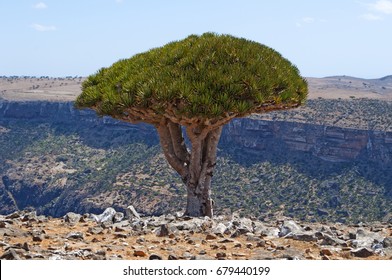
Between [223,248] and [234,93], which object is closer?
[223,248]

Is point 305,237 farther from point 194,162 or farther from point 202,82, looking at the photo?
point 194,162

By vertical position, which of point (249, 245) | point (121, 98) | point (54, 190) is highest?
point (121, 98)

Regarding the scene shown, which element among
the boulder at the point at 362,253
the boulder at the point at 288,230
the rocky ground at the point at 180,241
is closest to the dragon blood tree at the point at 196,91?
the rocky ground at the point at 180,241

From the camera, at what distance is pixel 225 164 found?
277 ft

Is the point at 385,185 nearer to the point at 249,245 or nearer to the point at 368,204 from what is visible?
the point at 368,204

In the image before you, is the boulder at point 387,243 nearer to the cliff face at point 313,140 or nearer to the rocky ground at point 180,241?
the rocky ground at point 180,241

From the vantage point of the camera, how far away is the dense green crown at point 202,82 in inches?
694

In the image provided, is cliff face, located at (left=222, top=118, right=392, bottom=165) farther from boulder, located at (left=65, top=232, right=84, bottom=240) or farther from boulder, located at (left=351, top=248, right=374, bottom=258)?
boulder, located at (left=65, top=232, right=84, bottom=240)

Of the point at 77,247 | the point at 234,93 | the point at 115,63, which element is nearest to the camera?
the point at 77,247

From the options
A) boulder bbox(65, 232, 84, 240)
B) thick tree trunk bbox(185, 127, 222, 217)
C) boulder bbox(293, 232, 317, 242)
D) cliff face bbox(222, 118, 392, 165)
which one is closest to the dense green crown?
thick tree trunk bbox(185, 127, 222, 217)

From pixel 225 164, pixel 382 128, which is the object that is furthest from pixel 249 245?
A: pixel 382 128

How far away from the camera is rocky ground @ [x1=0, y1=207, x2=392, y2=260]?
12359mm

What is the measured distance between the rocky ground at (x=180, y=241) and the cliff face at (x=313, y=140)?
70.2 metres

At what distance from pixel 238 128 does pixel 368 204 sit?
37.3m
